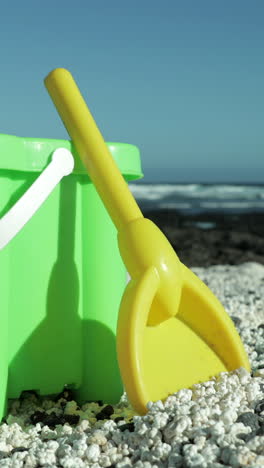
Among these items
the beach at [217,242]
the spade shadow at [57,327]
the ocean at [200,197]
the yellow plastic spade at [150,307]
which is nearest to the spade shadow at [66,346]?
the spade shadow at [57,327]

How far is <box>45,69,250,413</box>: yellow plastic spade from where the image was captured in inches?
50.2

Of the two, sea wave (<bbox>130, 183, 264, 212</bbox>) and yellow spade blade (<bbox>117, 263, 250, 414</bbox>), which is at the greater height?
yellow spade blade (<bbox>117, 263, 250, 414</bbox>)

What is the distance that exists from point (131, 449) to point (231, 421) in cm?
18

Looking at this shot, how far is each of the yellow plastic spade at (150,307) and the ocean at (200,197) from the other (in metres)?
8.91

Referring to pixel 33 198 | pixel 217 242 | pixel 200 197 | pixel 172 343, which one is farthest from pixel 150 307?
pixel 200 197

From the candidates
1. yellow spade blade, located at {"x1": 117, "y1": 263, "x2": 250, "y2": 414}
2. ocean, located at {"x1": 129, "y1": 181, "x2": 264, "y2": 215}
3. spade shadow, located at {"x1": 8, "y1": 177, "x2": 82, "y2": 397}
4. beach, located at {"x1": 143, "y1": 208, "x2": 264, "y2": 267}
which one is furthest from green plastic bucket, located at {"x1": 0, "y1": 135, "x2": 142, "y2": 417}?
ocean, located at {"x1": 129, "y1": 181, "x2": 264, "y2": 215}

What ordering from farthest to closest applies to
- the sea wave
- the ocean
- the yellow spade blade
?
the sea wave, the ocean, the yellow spade blade

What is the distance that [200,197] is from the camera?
12531 mm

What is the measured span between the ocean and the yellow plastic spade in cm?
891

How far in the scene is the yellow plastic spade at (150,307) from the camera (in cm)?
127

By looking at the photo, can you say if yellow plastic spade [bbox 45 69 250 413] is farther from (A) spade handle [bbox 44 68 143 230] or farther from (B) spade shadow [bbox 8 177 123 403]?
(B) spade shadow [bbox 8 177 123 403]

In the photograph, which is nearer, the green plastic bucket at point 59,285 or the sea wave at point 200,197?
the green plastic bucket at point 59,285

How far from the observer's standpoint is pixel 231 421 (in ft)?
3.67

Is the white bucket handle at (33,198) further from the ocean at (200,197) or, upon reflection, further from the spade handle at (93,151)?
the ocean at (200,197)
